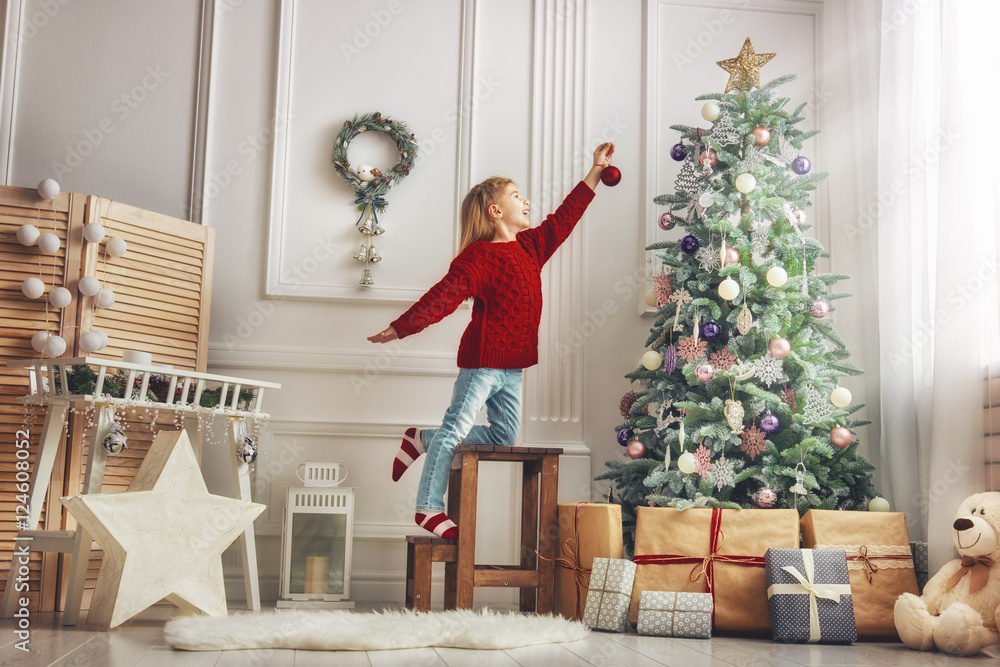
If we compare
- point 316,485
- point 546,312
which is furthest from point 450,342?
point 316,485

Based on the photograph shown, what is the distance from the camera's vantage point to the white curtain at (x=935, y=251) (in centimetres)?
246

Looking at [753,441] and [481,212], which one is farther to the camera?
[481,212]

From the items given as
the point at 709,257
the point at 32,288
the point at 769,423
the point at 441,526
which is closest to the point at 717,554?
the point at 769,423

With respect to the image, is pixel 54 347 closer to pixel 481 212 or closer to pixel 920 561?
pixel 481 212

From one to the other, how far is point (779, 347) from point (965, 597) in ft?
2.90

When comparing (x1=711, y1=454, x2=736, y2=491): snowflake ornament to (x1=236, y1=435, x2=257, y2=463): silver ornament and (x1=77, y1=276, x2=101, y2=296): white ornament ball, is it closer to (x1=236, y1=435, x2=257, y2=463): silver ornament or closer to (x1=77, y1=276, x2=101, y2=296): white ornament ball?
(x1=236, y1=435, x2=257, y2=463): silver ornament

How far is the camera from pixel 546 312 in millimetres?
3451

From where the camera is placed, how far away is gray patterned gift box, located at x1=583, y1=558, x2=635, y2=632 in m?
2.44

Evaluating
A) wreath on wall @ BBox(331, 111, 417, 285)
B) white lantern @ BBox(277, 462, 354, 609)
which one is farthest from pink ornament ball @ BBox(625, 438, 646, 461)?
wreath on wall @ BBox(331, 111, 417, 285)

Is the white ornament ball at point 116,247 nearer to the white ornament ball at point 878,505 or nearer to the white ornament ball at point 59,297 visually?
the white ornament ball at point 59,297

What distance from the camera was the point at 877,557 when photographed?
8.20ft

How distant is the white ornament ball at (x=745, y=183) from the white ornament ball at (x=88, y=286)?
2.25m

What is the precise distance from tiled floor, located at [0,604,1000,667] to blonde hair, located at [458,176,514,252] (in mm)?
1411

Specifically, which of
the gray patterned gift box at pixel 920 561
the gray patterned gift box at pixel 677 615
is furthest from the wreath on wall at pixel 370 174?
the gray patterned gift box at pixel 920 561
